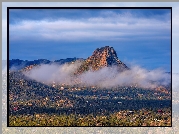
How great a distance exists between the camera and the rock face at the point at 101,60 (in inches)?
273

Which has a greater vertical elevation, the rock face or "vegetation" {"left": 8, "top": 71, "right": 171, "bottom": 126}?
the rock face

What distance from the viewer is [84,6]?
6945mm

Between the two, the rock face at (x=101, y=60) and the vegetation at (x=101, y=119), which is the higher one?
the rock face at (x=101, y=60)

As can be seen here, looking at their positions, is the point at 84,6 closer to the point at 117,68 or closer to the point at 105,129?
the point at 117,68

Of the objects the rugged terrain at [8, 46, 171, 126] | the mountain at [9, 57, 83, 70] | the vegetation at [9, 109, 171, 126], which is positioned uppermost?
the mountain at [9, 57, 83, 70]

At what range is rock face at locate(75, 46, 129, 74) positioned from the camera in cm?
693

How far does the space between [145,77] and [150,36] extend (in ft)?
1.67

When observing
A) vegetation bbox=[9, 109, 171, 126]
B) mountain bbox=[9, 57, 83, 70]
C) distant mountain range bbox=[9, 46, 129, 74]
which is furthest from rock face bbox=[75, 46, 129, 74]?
vegetation bbox=[9, 109, 171, 126]

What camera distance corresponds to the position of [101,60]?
23.0 feet

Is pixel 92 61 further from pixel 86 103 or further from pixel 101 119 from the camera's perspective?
pixel 101 119

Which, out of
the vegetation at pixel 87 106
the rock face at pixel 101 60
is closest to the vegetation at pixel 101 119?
the vegetation at pixel 87 106

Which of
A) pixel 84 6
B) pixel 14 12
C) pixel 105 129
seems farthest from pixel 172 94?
pixel 14 12

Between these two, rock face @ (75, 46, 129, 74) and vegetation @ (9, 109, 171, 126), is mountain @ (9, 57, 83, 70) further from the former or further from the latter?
vegetation @ (9, 109, 171, 126)

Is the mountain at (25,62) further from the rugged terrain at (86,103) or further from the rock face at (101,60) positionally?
the rock face at (101,60)
